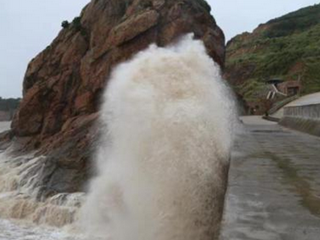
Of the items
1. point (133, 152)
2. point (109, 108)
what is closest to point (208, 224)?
point (133, 152)

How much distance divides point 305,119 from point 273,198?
10340mm

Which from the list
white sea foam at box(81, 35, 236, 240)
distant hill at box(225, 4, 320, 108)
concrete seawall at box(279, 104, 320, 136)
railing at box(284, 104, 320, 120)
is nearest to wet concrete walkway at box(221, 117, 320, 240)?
white sea foam at box(81, 35, 236, 240)

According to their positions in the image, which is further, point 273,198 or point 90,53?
point 90,53

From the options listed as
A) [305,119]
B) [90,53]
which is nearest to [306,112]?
[305,119]

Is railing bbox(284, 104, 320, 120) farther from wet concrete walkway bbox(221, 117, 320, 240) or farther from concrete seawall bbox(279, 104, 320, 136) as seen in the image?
wet concrete walkway bbox(221, 117, 320, 240)

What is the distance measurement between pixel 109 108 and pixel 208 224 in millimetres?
3224

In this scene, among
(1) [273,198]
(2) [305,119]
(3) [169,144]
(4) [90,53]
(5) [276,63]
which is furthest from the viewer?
(5) [276,63]

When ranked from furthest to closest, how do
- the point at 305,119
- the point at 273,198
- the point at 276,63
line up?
the point at 276,63, the point at 305,119, the point at 273,198

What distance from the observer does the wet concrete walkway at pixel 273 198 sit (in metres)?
3.20

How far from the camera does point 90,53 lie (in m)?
32.4

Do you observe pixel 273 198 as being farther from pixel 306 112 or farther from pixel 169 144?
pixel 306 112

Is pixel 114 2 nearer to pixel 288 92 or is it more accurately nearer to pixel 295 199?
pixel 288 92

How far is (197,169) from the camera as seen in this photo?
5668mm

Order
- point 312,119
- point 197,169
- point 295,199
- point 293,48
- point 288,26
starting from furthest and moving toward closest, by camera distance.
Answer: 1. point 288,26
2. point 293,48
3. point 312,119
4. point 197,169
5. point 295,199
